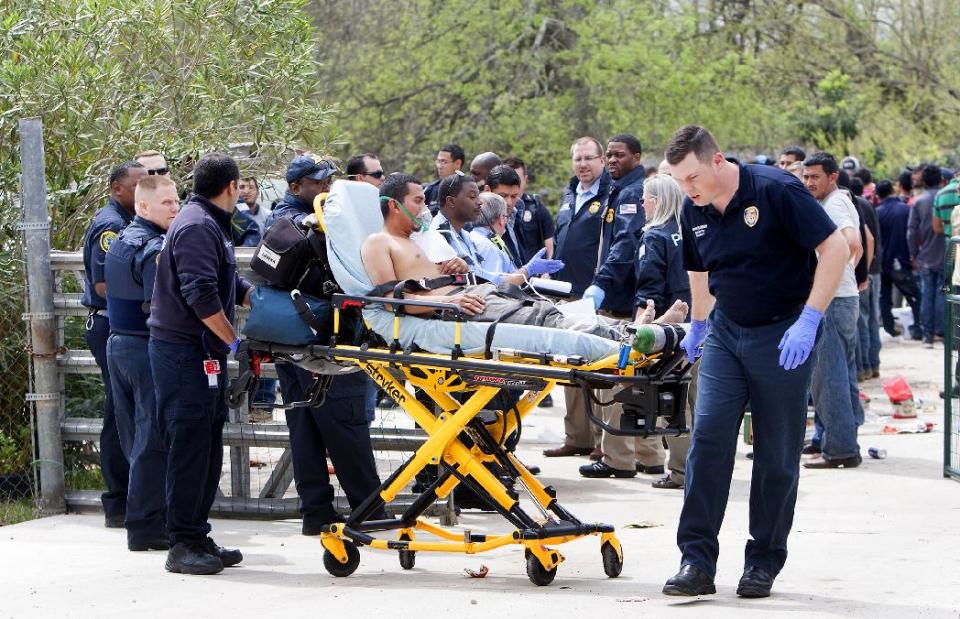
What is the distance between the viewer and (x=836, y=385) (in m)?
9.46

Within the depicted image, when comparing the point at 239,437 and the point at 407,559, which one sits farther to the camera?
the point at 239,437

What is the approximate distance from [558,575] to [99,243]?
3.07 metres

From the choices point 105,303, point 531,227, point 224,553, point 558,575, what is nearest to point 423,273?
point 558,575

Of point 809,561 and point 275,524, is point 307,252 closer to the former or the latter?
point 275,524

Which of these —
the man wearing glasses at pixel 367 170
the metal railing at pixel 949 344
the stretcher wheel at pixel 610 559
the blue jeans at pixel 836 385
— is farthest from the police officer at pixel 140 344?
the metal railing at pixel 949 344

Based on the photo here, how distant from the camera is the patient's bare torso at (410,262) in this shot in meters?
6.63

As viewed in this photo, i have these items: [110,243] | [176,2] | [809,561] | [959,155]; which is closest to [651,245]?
[809,561]

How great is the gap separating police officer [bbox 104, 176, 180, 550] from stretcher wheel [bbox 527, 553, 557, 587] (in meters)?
2.15

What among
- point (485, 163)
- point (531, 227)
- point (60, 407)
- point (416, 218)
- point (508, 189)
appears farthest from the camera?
point (531, 227)

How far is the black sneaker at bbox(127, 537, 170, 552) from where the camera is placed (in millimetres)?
7234

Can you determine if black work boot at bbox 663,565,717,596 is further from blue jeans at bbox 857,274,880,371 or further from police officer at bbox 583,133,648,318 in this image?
blue jeans at bbox 857,274,880,371

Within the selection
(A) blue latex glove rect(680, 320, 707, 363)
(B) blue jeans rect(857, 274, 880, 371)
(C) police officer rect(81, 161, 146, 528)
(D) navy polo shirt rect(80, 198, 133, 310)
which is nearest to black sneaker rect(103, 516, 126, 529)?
(C) police officer rect(81, 161, 146, 528)

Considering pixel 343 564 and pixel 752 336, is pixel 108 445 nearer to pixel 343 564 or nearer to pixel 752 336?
pixel 343 564

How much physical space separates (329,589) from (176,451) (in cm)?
103
